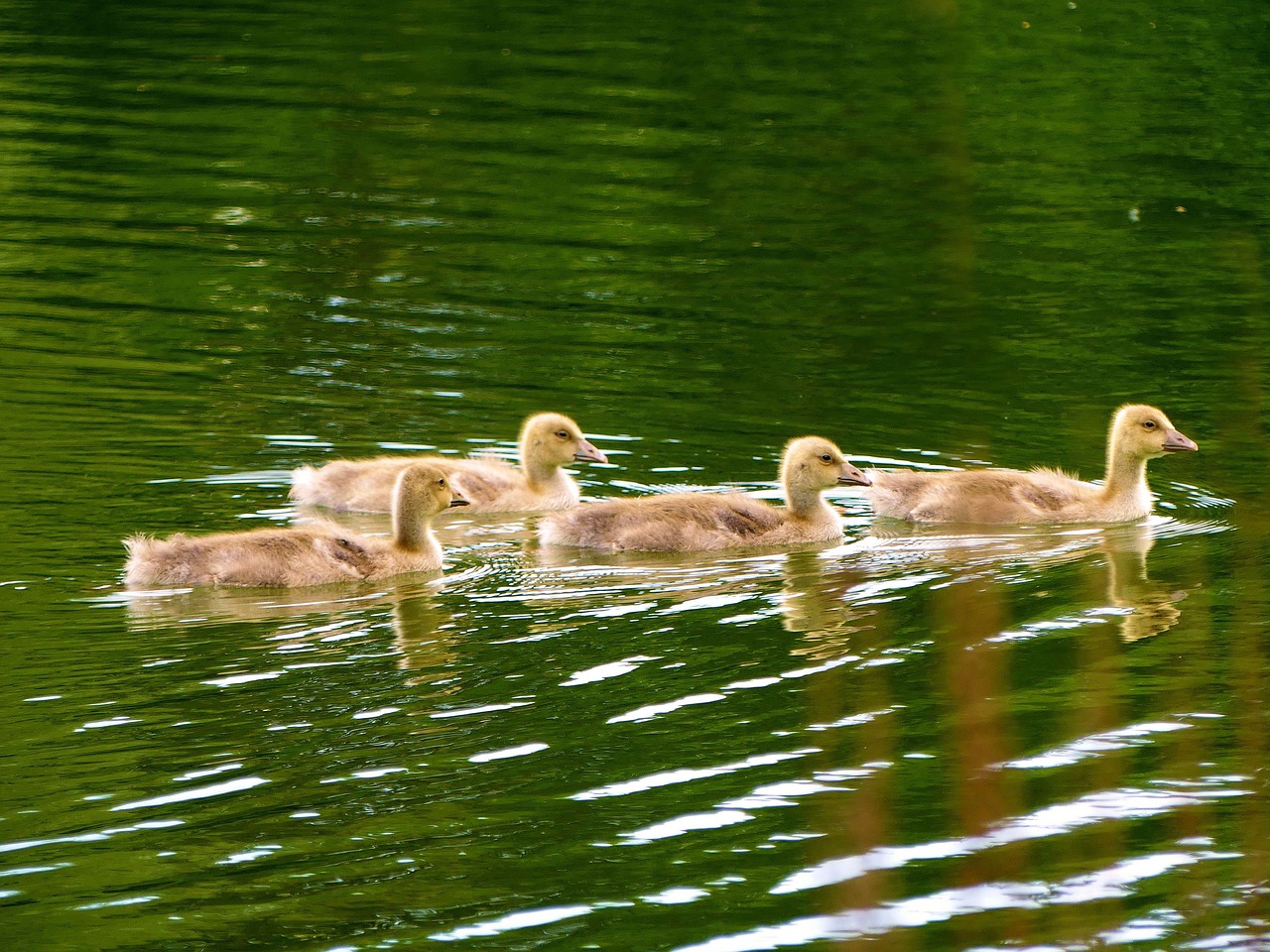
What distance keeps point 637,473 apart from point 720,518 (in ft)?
5.33

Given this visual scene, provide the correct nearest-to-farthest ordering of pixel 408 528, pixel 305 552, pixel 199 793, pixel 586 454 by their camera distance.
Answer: pixel 199 793, pixel 305 552, pixel 408 528, pixel 586 454

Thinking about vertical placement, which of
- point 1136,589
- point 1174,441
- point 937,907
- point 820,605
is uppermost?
point 1174,441

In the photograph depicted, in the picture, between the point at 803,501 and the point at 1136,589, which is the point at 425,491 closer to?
the point at 803,501

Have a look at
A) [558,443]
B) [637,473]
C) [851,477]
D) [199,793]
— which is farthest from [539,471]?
[199,793]

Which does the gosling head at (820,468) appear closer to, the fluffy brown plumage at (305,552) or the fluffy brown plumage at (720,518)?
the fluffy brown plumage at (720,518)

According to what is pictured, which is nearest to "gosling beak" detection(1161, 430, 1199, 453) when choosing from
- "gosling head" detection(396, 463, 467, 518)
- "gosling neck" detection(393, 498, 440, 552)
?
"gosling head" detection(396, 463, 467, 518)

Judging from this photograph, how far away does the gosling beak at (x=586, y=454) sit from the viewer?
13.4 metres

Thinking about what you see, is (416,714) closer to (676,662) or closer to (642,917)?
(676,662)

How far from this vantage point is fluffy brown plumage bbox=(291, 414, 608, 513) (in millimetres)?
13016

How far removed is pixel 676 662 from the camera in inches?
375

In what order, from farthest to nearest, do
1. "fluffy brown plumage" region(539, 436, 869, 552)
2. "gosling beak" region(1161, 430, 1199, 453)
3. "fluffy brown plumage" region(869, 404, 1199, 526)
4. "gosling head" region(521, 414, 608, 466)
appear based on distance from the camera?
1. "gosling head" region(521, 414, 608, 466)
2. "gosling beak" region(1161, 430, 1199, 453)
3. "fluffy brown plumage" region(869, 404, 1199, 526)
4. "fluffy brown plumage" region(539, 436, 869, 552)

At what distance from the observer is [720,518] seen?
1220 centimetres

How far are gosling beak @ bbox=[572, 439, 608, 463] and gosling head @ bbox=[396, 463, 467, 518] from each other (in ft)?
5.09

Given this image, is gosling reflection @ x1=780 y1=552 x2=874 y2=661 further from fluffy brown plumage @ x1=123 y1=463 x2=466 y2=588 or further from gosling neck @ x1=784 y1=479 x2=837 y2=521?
fluffy brown plumage @ x1=123 y1=463 x2=466 y2=588
